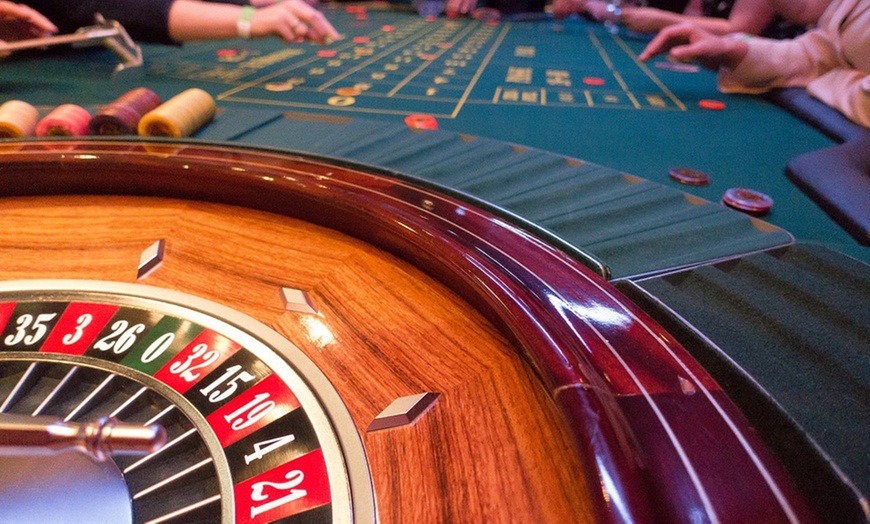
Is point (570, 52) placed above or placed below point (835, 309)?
above

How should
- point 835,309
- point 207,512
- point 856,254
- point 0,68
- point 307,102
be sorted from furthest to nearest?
point 0,68, point 307,102, point 856,254, point 835,309, point 207,512

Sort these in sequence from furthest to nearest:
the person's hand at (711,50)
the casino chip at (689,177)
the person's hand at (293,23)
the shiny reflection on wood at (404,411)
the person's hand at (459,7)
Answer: the person's hand at (459,7)
the person's hand at (293,23)
the person's hand at (711,50)
the casino chip at (689,177)
the shiny reflection on wood at (404,411)

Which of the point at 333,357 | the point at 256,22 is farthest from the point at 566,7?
the point at 333,357

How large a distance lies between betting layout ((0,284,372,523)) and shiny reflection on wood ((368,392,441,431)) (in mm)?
66

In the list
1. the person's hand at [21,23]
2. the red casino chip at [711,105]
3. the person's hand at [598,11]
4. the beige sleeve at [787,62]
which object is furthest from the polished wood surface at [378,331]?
the person's hand at [598,11]

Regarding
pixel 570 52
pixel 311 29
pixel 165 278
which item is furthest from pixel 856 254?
pixel 570 52

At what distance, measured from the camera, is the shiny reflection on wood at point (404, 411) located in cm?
68

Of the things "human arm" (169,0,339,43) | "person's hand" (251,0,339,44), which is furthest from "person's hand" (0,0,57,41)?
"person's hand" (251,0,339,44)

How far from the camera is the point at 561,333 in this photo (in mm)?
676

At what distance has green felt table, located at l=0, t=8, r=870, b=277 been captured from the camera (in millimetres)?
1356

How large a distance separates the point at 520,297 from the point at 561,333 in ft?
0.31

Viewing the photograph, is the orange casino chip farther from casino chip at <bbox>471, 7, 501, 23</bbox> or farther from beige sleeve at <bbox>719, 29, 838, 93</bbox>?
casino chip at <bbox>471, 7, 501, 23</bbox>

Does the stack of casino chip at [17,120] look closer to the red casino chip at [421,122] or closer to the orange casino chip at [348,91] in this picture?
the red casino chip at [421,122]

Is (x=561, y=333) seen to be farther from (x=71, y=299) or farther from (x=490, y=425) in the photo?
(x=71, y=299)
